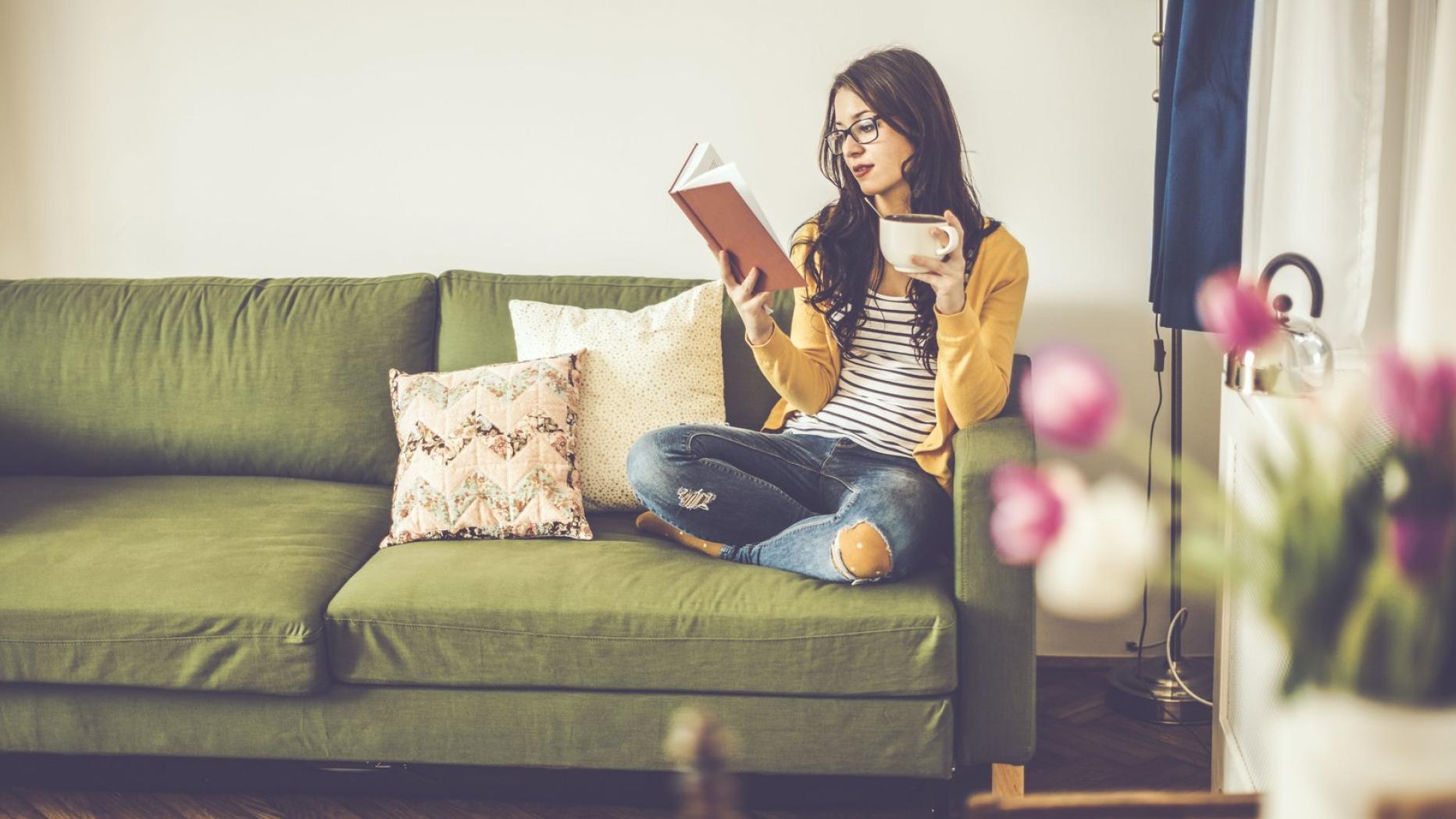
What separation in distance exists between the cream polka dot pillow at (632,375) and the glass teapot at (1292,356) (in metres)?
0.91

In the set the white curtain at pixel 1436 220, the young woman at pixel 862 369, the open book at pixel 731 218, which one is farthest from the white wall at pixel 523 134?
the white curtain at pixel 1436 220

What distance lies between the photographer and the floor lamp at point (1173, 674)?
7.55 ft

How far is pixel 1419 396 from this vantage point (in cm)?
64

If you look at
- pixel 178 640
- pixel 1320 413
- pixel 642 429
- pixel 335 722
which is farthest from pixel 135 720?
pixel 1320 413

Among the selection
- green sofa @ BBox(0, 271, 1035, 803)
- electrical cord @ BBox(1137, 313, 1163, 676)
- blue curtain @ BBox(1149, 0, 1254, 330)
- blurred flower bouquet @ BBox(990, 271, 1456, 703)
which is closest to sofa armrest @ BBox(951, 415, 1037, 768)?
green sofa @ BBox(0, 271, 1035, 803)

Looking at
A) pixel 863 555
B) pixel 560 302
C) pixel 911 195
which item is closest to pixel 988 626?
pixel 863 555

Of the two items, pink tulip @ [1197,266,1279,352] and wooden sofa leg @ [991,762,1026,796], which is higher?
pink tulip @ [1197,266,1279,352]

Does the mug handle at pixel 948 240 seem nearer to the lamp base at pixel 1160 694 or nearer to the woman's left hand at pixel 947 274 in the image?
the woman's left hand at pixel 947 274

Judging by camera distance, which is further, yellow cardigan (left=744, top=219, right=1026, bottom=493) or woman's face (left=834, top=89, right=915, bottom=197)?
woman's face (left=834, top=89, right=915, bottom=197)

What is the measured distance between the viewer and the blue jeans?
6.27ft

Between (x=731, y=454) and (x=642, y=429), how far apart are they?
24 centimetres

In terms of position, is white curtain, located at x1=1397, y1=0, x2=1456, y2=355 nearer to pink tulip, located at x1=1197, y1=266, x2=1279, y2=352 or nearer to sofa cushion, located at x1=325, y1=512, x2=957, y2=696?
sofa cushion, located at x1=325, y1=512, x2=957, y2=696

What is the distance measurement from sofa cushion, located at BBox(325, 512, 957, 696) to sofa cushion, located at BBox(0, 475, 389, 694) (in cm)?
8

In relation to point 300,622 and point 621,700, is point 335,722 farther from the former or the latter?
point 621,700
